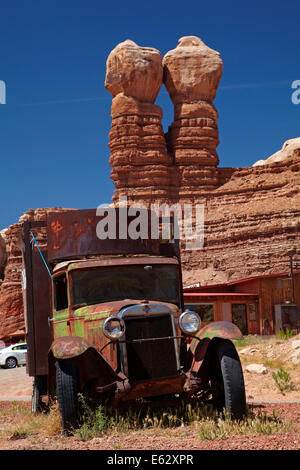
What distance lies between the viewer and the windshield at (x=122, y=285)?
9773mm

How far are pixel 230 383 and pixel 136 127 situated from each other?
6384 centimetres

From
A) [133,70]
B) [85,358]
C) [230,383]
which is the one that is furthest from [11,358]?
[133,70]

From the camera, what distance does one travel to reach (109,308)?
29.8 ft

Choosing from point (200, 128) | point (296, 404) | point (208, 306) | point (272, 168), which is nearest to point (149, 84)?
point (200, 128)

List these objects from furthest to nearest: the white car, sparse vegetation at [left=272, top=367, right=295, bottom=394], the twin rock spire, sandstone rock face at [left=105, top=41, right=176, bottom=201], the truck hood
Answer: the twin rock spire → sandstone rock face at [left=105, top=41, right=176, bottom=201] → the white car → sparse vegetation at [left=272, top=367, right=295, bottom=394] → the truck hood

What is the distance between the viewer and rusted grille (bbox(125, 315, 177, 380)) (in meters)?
8.85

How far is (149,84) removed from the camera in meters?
71.6

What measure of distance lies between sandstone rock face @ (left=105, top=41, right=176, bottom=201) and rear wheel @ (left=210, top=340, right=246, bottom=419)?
59853 mm

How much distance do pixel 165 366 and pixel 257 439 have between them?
6.07 feet

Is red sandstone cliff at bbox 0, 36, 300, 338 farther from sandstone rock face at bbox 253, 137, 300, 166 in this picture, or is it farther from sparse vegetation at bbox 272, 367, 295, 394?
sparse vegetation at bbox 272, 367, 295, 394

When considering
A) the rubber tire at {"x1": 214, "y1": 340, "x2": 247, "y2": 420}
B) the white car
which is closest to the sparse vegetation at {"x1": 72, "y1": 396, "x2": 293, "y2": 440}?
the rubber tire at {"x1": 214, "y1": 340, "x2": 247, "y2": 420}

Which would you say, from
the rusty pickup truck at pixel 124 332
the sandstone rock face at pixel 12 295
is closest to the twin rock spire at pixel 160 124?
the sandstone rock face at pixel 12 295

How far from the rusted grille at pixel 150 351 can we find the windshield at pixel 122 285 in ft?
2.79

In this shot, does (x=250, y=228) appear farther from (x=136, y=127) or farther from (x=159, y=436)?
(x=159, y=436)
